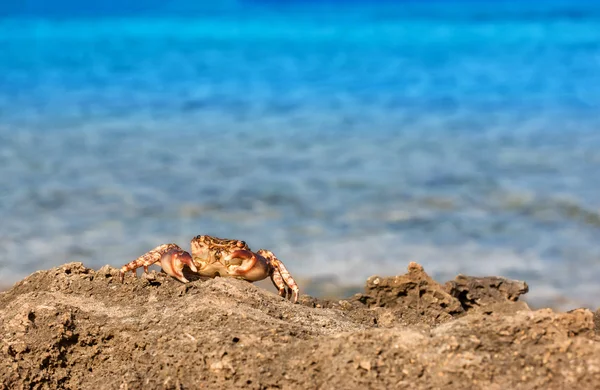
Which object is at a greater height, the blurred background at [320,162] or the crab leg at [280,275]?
the blurred background at [320,162]

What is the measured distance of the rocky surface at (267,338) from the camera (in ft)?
10.5

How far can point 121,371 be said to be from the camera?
378cm

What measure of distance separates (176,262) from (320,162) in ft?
30.9

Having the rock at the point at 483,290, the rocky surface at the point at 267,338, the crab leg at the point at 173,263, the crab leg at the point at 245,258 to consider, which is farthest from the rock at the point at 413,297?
the crab leg at the point at 173,263

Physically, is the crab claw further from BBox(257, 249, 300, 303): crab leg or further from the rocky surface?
BBox(257, 249, 300, 303): crab leg

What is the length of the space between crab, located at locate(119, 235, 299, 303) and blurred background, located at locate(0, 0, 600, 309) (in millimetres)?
3046

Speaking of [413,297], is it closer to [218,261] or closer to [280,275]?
[280,275]

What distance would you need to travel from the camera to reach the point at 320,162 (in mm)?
13734

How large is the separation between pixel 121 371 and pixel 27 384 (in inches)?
15.2

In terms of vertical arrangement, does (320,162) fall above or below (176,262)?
above

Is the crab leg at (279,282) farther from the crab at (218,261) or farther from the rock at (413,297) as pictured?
the rock at (413,297)

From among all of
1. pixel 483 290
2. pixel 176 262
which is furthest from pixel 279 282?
pixel 483 290

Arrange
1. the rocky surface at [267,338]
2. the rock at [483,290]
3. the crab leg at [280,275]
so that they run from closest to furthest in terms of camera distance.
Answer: the rocky surface at [267,338]
the crab leg at [280,275]
the rock at [483,290]

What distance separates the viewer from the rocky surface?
3195mm
